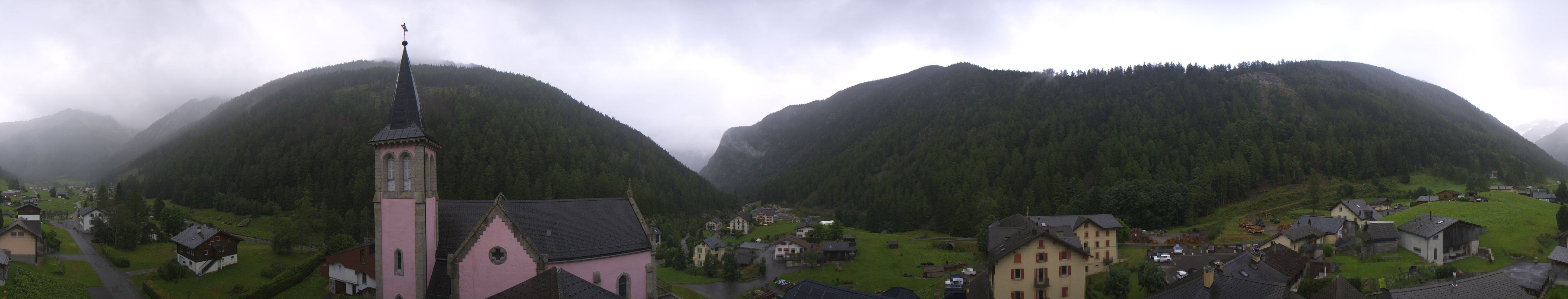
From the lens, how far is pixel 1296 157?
104 m

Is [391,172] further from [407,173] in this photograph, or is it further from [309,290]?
[309,290]

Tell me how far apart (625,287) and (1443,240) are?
56361 millimetres

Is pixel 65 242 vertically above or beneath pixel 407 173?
beneath

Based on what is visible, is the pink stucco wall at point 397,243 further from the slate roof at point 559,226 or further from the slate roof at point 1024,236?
the slate roof at point 1024,236

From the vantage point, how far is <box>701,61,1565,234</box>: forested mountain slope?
97500 mm

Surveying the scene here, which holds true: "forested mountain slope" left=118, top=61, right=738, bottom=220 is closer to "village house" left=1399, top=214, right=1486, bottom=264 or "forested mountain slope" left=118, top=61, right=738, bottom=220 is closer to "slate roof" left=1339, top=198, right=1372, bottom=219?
"village house" left=1399, top=214, right=1486, bottom=264

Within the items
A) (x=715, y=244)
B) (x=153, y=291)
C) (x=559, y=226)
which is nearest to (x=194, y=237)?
(x=153, y=291)

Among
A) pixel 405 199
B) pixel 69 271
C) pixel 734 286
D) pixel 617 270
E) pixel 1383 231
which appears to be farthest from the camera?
pixel 734 286

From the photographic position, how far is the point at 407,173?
25734 millimetres

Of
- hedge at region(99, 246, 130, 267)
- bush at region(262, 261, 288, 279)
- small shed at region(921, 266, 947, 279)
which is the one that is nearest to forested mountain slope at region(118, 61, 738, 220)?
hedge at region(99, 246, 130, 267)

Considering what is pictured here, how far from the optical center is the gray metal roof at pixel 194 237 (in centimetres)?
4966

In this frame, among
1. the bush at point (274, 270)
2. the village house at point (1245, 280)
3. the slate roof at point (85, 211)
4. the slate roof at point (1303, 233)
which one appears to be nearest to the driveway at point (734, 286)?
the bush at point (274, 270)

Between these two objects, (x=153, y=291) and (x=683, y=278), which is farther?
(x=683, y=278)

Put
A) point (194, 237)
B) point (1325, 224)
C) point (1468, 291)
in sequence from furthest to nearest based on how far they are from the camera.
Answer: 1. point (1325, 224)
2. point (194, 237)
3. point (1468, 291)
